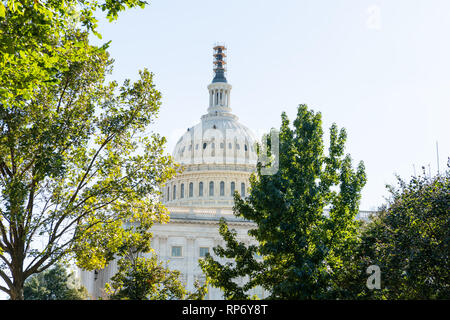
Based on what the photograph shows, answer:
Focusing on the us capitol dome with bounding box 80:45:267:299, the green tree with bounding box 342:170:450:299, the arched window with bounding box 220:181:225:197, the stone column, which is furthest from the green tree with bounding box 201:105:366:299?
the arched window with bounding box 220:181:225:197

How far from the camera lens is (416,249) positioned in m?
23.4

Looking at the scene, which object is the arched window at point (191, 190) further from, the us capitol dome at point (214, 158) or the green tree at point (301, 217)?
the green tree at point (301, 217)

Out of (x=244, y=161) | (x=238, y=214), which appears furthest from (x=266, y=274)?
(x=244, y=161)

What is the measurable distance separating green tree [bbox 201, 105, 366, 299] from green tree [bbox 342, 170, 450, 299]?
1.80 meters

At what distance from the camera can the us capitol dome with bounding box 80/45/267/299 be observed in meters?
77.1

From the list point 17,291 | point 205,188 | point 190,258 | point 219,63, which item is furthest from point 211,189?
point 17,291

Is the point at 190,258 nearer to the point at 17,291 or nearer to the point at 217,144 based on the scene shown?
the point at 217,144

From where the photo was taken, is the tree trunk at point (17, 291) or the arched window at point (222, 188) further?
the arched window at point (222, 188)

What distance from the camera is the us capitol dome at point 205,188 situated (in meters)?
77.1

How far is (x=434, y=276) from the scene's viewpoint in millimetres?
23562

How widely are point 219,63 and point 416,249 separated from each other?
107880 millimetres

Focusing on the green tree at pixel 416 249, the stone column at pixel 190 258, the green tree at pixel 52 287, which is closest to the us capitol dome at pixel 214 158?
the stone column at pixel 190 258
